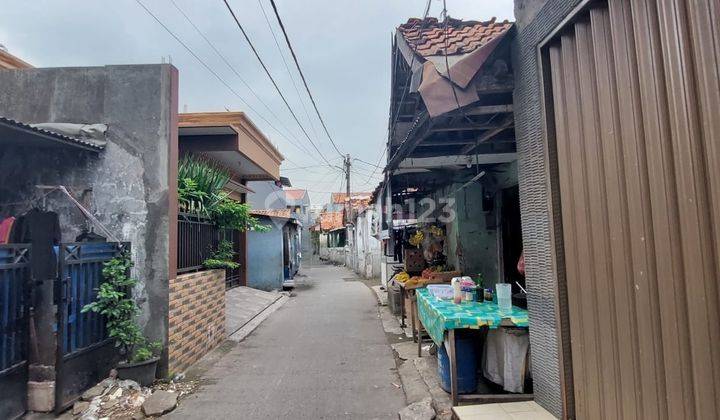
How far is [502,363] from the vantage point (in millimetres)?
4172

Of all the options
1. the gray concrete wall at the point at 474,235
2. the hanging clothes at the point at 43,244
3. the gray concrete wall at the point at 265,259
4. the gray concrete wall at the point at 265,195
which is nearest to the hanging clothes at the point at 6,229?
the hanging clothes at the point at 43,244

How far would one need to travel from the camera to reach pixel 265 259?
14.3 m

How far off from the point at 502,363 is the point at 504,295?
0.70 m

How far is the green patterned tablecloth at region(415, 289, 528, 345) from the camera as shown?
12.9 ft

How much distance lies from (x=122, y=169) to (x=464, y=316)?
464cm

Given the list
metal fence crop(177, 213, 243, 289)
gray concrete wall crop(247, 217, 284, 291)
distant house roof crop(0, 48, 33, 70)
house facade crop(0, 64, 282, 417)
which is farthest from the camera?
gray concrete wall crop(247, 217, 284, 291)

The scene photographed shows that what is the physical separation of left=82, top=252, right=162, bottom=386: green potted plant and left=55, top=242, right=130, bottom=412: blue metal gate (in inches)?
4.2

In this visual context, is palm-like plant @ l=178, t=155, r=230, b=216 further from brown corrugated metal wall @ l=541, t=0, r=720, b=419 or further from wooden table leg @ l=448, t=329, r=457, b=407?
brown corrugated metal wall @ l=541, t=0, r=720, b=419

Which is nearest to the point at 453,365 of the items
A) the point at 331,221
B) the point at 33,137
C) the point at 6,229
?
the point at 33,137

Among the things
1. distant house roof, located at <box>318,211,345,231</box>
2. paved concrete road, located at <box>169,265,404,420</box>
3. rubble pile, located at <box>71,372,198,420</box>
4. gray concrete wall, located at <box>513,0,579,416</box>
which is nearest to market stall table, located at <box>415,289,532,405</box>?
gray concrete wall, located at <box>513,0,579,416</box>

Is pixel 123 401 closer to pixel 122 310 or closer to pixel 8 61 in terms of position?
pixel 122 310

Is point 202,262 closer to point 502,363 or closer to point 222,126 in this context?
point 222,126

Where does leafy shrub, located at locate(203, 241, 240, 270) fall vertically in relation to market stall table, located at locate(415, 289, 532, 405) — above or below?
above

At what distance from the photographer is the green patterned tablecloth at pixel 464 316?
3936 mm
